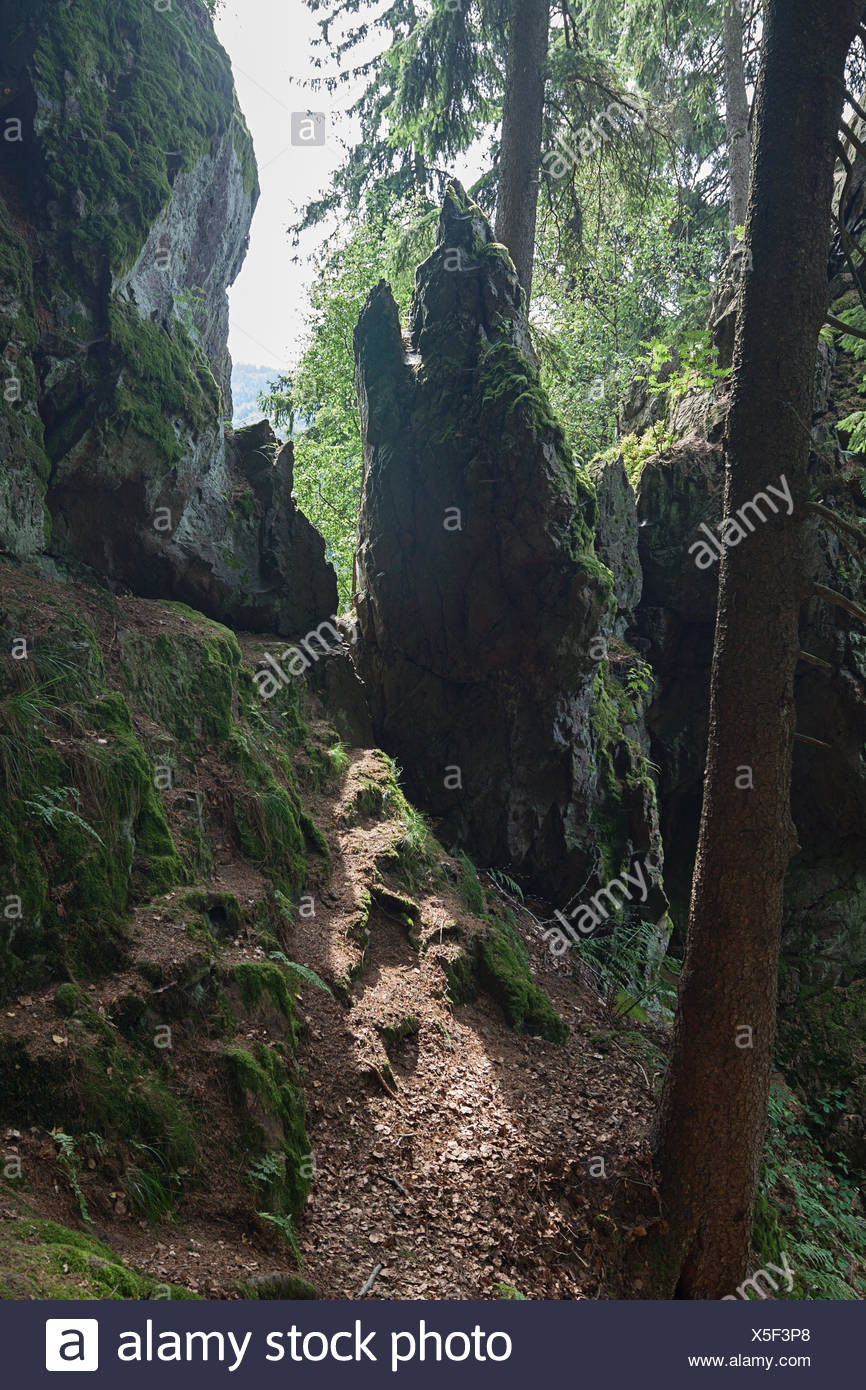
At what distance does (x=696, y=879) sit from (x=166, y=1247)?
3.76 m

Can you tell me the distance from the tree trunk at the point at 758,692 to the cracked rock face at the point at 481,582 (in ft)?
12.9

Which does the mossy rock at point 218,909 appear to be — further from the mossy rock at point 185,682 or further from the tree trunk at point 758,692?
the tree trunk at point 758,692

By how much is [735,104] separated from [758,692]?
15.8 metres

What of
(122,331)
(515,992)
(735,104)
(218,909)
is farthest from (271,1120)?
(735,104)

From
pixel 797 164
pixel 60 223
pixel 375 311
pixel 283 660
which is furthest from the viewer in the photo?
pixel 375 311

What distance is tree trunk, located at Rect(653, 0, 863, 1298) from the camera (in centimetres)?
533

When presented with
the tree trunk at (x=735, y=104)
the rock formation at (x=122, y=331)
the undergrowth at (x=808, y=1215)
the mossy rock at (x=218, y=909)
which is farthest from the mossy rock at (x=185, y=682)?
the tree trunk at (x=735, y=104)

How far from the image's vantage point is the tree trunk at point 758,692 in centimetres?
533

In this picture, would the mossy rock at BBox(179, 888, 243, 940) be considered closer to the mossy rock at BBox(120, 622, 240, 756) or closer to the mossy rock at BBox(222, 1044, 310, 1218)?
the mossy rock at BBox(222, 1044, 310, 1218)

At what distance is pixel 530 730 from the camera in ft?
32.3

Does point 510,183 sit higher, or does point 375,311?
point 510,183

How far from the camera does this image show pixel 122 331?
8.05m

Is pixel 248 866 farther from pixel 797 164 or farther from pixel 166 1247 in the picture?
pixel 797 164
